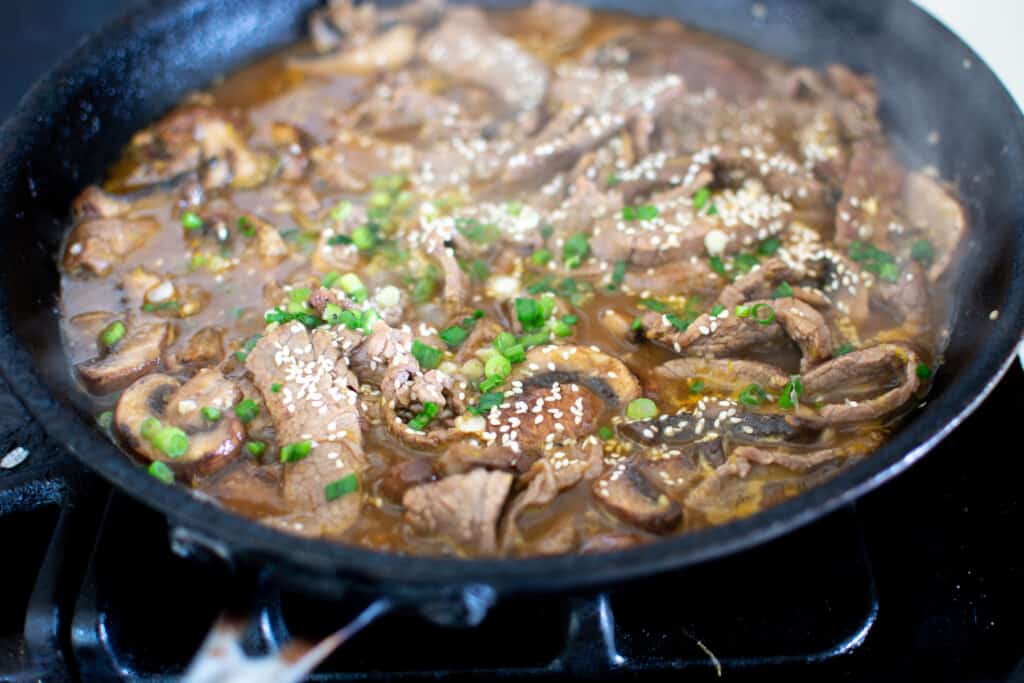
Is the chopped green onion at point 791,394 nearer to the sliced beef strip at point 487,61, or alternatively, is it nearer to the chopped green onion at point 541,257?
the chopped green onion at point 541,257

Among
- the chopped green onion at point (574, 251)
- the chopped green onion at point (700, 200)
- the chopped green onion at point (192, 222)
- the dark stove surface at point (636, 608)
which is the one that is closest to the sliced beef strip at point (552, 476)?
the dark stove surface at point (636, 608)

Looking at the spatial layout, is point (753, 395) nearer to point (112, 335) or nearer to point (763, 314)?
point (763, 314)

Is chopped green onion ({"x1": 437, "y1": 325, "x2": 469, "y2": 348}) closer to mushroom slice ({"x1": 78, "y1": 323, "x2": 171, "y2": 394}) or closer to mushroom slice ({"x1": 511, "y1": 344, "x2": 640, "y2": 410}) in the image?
mushroom slice ({"x1": 511, "y1": 344, "x2": 640, "y2": 410})

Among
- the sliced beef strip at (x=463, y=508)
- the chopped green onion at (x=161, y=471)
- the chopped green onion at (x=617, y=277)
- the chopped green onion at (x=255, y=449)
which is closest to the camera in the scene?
the sliced beef strip at (x=463, y=508)

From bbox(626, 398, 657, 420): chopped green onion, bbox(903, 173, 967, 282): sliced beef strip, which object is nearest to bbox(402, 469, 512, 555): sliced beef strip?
bbox(626, 398, 657, 420): chopped green onion

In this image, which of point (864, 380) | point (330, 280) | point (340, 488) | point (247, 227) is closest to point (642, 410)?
point (864, 380)
